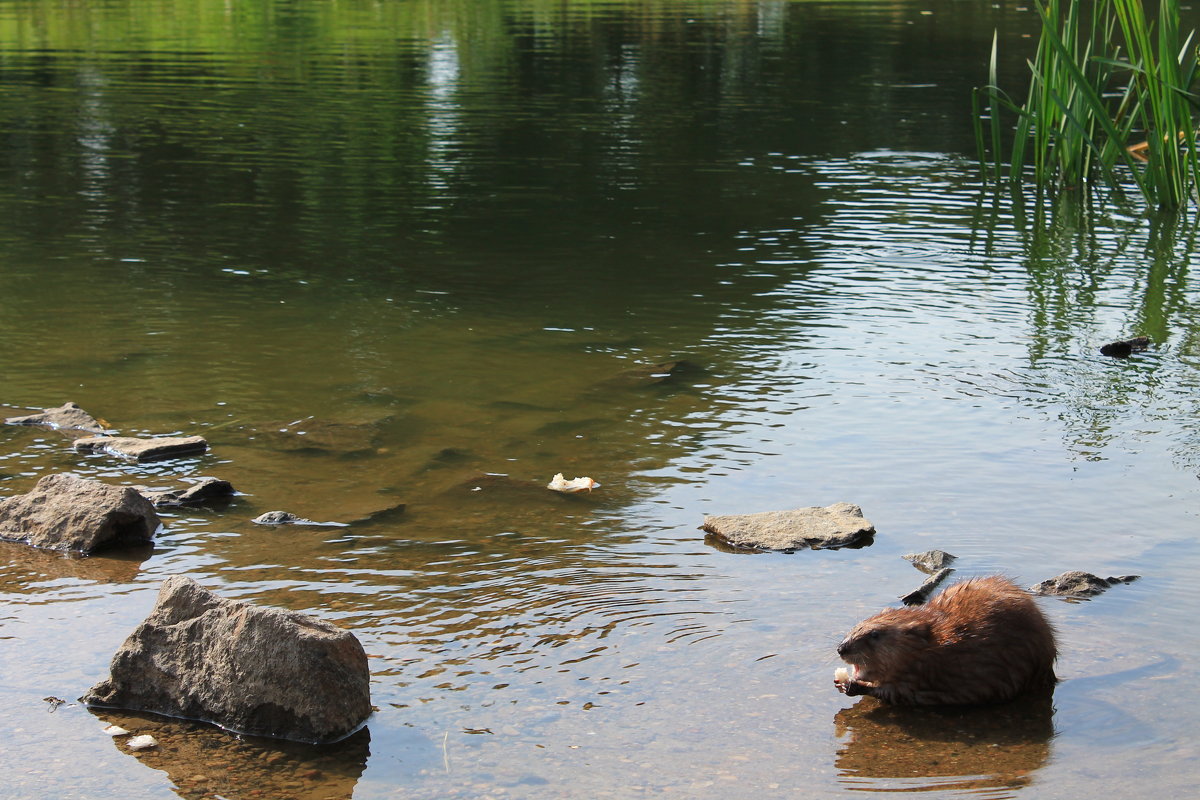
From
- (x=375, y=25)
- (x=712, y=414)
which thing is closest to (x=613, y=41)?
(x=375, y=25)

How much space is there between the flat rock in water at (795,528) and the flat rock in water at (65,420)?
3840mm

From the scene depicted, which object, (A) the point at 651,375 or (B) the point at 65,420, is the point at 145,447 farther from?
(A) the point at 651,375

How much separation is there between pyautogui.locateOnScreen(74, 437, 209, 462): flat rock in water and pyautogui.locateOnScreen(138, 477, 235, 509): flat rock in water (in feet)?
1.92

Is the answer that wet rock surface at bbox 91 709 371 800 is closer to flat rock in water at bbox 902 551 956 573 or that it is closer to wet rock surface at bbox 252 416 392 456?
flat rock in water at bbox 902 551 956 573

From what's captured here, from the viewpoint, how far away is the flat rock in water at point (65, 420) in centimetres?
827

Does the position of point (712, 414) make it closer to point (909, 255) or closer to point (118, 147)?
point (909, 255)


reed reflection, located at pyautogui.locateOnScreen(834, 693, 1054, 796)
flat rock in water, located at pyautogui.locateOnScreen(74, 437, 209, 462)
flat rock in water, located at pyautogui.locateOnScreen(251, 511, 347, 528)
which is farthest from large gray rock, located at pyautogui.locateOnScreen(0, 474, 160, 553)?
reed reflection, located at pyautogui.locateOnScreen(834, 693, 1054, 796)

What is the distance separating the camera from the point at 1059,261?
13.5 m

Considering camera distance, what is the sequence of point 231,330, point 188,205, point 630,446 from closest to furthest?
point 630,446, point 231,330, point 188,205

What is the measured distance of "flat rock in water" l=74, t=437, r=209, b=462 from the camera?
7844 millimetres

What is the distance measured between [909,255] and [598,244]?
3097 mm

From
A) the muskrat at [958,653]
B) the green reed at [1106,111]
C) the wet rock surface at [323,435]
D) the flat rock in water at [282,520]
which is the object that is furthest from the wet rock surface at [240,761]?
the green reed at [1106,111]

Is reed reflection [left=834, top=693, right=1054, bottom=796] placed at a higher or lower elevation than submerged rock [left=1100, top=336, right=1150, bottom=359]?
lower

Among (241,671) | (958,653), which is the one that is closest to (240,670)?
(241,671)
